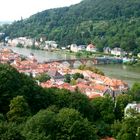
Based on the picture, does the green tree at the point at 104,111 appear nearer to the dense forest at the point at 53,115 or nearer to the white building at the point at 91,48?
the dense forest at the point at 53,115

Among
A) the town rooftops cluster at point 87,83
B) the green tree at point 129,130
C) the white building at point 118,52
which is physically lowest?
the white building at point 118,52

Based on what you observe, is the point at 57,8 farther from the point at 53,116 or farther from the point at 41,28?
the point at 53,116

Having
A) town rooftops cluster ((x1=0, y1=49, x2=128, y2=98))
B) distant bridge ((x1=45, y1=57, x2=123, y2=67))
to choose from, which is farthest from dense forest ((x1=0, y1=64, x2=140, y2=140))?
distant bridge ((x1=45, y1=57, x2=123, y2=67))

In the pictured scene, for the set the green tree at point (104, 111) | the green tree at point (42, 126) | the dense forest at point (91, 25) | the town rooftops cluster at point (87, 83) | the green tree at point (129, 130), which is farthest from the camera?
the dense forest at point (91, 25)

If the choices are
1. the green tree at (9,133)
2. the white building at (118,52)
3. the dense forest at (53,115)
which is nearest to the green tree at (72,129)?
the dense forest at (53,115)

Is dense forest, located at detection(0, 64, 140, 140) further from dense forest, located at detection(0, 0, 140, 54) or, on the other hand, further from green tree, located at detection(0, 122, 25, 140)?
dense forest, located at detection(0, 0, 140, 54)

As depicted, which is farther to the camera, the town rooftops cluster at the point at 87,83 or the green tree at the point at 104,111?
the town rooftops cluster at the point at 87,83

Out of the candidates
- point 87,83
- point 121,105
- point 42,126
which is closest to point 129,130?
point 42,126
